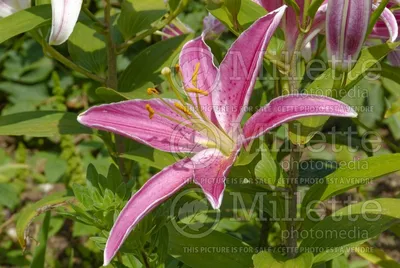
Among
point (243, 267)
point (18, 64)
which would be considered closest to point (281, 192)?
point (243, 267)

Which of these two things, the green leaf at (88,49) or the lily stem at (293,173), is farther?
the green leaf at (88,49)

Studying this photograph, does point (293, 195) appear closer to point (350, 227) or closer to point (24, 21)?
point (350, 227)

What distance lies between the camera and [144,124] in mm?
863

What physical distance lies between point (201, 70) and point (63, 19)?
0.63 feet

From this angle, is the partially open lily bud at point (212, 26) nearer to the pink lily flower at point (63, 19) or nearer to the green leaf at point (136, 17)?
the green leaf at point (136, 17)

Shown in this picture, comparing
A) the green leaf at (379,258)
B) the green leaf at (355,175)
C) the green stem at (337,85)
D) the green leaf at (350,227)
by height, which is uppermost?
the green stem at (337,85)

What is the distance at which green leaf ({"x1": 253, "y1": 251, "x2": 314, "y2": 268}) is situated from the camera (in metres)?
0.87

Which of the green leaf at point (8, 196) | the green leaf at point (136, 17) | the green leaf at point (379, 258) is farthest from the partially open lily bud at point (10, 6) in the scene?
the green leaf at point (8, 196)

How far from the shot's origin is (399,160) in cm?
85

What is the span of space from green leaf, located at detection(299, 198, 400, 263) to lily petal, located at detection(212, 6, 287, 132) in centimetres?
23

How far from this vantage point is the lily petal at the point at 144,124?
82 centimetres

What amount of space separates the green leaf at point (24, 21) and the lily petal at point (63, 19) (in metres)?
0.12

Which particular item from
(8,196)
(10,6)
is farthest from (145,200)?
(8,196)

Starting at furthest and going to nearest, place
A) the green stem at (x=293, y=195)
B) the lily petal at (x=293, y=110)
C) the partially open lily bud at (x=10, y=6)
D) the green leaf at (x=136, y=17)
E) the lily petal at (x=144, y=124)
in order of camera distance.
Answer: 1. the green leaf at (x=136, y=17)
2. the partially open lily bud at (x=10, y=6)
3. the green stem at (x=293, y=195)
4. the lily petal at (x=144, y=124)
5. the lily petal at (x=293, y=110)
